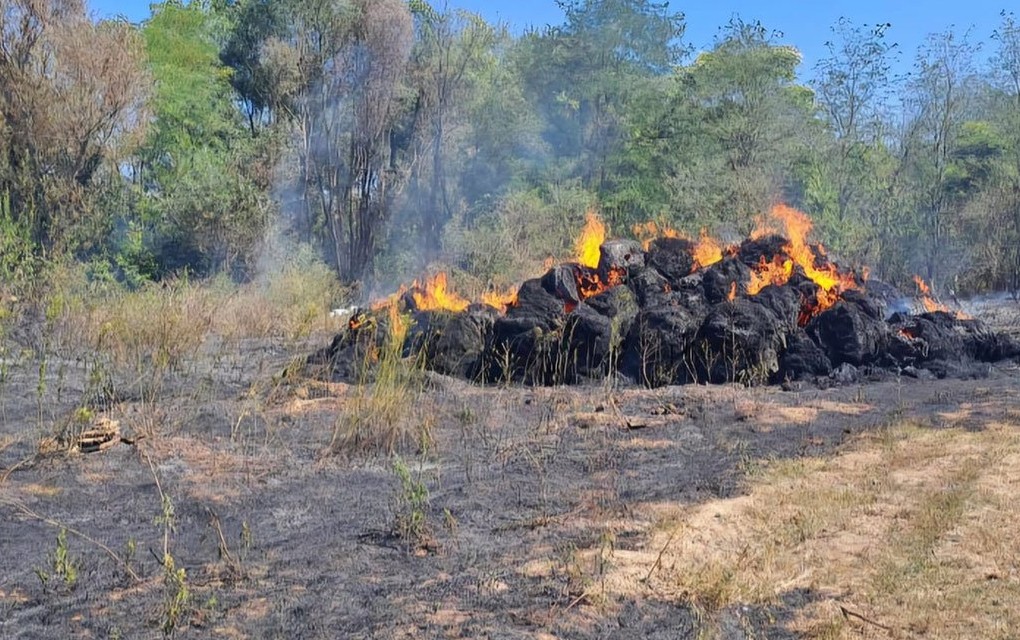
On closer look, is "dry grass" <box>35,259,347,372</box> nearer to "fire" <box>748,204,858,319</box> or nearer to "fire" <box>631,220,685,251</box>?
"fire" <box>631,220,685,251</box>

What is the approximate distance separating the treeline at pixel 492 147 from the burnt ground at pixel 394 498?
926 centimetres

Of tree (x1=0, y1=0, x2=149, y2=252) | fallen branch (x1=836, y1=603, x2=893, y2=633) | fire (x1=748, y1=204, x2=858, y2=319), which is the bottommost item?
fallen branch (x1=836, y1=603, x2=893, y2=633)

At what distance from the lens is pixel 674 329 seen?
9.15 meters

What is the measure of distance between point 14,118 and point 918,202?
21.0 metres

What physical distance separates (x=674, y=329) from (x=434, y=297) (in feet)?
10.1

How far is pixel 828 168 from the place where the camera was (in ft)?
75.5

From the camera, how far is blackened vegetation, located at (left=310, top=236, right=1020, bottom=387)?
910cm

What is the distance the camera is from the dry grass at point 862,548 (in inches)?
132

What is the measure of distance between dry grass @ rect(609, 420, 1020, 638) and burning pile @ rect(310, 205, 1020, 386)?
360 centimetres

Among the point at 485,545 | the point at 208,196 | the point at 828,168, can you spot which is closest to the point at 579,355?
the point at 485,545

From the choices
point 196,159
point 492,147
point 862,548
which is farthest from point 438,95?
point 862,548

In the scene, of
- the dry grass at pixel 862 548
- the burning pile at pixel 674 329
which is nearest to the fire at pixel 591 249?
the burning pile at pixel 674 329

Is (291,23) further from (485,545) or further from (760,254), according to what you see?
(485,545)

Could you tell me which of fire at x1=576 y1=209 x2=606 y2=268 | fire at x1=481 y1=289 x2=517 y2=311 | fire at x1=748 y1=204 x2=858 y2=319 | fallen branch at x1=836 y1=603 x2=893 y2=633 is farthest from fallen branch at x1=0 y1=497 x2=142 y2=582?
fire at x1=748 y1=204 x2=858 y2=319
